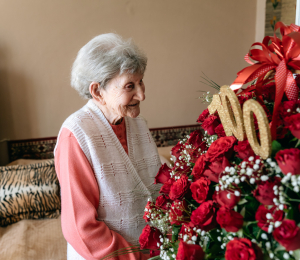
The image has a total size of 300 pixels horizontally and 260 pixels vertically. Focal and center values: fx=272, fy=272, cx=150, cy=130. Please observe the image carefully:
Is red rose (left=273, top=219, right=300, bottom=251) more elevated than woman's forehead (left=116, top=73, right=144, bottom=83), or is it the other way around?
woman's forehead (left=116, top=73, right=144, bottom=83)

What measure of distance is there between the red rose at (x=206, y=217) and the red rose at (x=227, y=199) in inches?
1.1

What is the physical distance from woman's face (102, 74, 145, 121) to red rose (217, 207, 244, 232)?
2.48 feet

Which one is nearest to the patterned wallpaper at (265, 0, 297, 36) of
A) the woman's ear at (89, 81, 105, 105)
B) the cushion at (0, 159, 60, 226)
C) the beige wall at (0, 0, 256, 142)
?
the beige wall at (0, 0, 256, 142)

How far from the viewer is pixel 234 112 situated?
551 mm

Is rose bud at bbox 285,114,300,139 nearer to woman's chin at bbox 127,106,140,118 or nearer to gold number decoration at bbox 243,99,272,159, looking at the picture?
gold number decoration at bbox 243,99,272,159

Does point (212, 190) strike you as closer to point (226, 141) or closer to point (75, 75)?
point (226, 141)

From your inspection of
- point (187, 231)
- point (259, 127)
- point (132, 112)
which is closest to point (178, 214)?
point (187, 231)

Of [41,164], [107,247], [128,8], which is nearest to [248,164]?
[107,247]

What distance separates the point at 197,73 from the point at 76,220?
255 centimetres

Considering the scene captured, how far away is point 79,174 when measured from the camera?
104 centimetres

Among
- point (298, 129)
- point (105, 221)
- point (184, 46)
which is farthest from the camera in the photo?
point (184, 46)

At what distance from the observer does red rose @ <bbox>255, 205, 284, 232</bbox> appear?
1.44 feet

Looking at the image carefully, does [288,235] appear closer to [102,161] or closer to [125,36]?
[102,161]

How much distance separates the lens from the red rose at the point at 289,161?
0.43 metres
